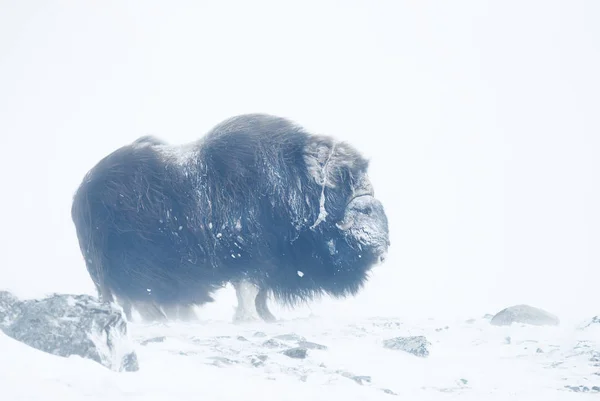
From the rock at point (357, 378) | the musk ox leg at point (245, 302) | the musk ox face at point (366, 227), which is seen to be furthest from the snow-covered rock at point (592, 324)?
the musk ox leg at point (245, 302)

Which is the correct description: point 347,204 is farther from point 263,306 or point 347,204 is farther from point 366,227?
point 263,306

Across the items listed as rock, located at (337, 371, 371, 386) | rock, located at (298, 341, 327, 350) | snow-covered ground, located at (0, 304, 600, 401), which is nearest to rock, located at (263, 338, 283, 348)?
snow-covered ground, located at (0, 304, 600, 401)

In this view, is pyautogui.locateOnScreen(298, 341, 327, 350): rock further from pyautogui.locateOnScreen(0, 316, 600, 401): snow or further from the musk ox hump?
the musk ox hump

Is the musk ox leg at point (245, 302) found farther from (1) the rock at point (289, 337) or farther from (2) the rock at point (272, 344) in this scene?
(2) the rock at point (272, 344)

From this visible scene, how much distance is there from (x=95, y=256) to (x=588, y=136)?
3697 inches

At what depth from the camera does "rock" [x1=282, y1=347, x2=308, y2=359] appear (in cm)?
465

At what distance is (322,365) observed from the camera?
4508 mm

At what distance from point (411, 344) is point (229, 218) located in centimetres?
182

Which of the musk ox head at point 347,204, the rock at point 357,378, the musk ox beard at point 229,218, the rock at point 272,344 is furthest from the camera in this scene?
the musk ox head at point 347,204

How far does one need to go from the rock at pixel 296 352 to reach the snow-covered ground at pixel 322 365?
12mm

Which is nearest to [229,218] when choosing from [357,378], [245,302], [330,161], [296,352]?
[245,302]

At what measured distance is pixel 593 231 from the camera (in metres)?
29.3

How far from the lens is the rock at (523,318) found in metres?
6.66

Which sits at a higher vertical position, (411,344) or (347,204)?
(347,204)
